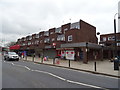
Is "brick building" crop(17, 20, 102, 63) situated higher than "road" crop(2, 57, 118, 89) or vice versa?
"brick building" crop(17, 20, 102, 63)

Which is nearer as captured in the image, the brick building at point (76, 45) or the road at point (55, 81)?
the road at point (55, 81)

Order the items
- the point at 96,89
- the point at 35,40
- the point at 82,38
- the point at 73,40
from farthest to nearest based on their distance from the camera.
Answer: the point at 35,40, the point at 82,38, the point at 73,40, the point at 96,89

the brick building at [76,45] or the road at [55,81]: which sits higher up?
the brick building at [76,45]

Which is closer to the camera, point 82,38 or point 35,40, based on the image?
point 82,38

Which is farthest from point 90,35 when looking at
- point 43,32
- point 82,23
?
point 43,32

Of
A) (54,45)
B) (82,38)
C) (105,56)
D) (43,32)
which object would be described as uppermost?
(43,32)

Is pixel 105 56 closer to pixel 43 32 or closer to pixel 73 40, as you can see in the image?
pixel 73 40

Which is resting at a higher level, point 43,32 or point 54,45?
point 43,32

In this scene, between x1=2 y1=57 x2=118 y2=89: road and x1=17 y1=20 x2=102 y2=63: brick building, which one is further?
x1=17 y1=20 x2=102 y2=63: brick building

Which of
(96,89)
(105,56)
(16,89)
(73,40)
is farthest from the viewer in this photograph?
(105,56)

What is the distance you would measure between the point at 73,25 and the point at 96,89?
32.1m

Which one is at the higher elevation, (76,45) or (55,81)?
(76,45)

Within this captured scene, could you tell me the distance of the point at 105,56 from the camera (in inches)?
1443

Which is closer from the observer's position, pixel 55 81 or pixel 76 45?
pixel 55 81
